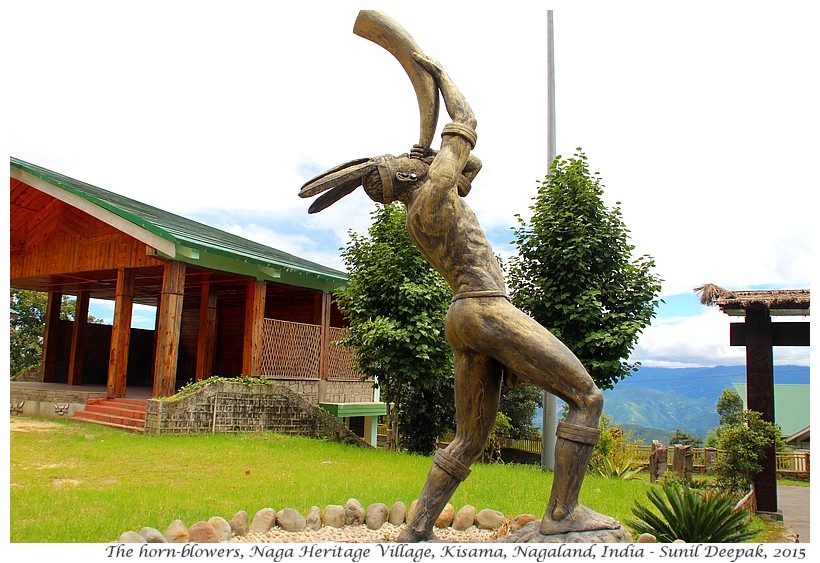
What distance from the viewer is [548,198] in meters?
8.20

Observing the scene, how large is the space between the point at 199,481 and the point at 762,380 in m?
6.93

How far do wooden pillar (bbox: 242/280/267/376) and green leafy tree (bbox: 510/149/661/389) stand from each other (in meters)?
5.37

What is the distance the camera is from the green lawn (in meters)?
4.91

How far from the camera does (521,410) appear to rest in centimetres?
1523

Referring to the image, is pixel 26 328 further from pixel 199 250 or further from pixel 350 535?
pixel 350 535

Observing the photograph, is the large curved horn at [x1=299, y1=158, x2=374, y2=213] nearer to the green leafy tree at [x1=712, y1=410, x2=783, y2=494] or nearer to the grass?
the grass

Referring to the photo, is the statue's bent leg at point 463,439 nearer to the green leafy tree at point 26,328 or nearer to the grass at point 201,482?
the grass at point 201,482

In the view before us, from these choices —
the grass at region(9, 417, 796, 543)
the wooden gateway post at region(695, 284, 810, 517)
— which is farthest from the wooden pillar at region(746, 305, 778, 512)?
the grass at region(9, 417, 796, 543)

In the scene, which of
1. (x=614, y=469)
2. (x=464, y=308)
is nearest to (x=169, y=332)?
(x=614, y=469)

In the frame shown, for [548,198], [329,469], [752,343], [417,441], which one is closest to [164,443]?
[329,469]

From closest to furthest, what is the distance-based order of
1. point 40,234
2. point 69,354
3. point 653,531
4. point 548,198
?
point 653,531 → point 548,198 → point 40,234 → point 69,354

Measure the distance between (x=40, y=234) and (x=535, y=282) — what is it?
416 inches
